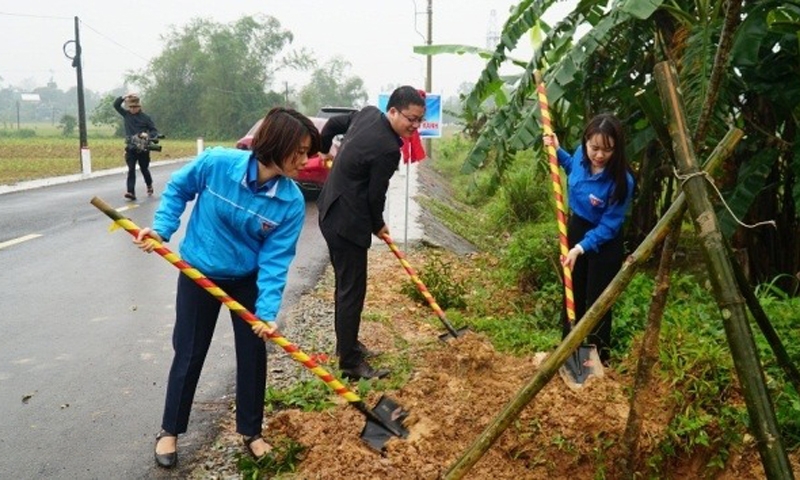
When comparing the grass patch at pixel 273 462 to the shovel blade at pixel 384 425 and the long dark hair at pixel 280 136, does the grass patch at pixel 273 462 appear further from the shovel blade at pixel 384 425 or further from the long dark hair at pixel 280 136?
the long dark hair at pixel 280 136

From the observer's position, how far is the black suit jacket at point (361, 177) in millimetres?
4387

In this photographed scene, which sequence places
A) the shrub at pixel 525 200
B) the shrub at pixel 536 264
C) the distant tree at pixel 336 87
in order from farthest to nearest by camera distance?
the distant tree at pixel 336 87, the shrub at pixel 525 200, the shrub at pixel 536 264

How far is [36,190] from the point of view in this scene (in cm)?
1370

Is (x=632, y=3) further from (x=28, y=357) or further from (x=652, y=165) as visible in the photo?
(x=28, y=357)

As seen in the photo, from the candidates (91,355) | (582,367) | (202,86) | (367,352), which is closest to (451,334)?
(367,352)

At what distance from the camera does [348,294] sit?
4.58 metres

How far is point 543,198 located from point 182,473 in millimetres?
8384

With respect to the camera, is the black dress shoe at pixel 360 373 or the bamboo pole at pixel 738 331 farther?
the black dress shoe at pixel 360 373

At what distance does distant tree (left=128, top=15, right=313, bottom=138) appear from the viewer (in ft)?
160

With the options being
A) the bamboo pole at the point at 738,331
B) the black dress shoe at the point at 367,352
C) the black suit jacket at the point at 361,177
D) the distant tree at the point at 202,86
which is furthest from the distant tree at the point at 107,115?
the bamboo pole at the point at 738,331

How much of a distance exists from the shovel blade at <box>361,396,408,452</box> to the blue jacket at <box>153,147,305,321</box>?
80cm

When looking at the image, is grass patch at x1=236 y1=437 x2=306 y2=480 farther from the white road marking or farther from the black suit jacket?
the white road marking

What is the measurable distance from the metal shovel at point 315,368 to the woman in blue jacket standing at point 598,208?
143 cm

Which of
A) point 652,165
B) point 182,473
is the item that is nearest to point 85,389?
point 182,473
